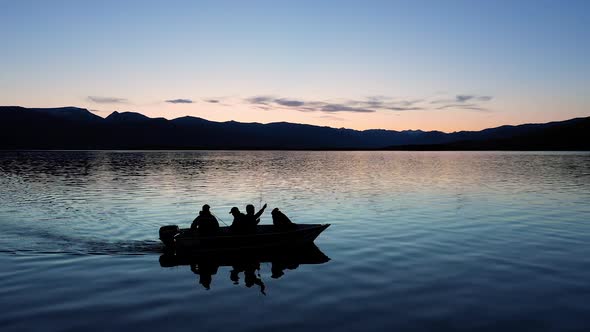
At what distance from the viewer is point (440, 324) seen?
1217 centimetres

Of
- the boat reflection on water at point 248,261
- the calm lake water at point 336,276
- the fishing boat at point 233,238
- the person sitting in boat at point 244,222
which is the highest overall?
the person sitting in boat at point 244,222

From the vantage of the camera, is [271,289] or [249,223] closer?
[271,289]

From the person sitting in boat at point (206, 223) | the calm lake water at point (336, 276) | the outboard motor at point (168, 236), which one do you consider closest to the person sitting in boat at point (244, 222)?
the person sitting in boat at point (206, 223)

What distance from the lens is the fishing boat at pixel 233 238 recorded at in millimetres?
21125

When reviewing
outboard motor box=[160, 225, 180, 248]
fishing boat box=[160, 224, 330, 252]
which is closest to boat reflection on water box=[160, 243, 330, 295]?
fishing boat box=[160, 224, 330, 252]

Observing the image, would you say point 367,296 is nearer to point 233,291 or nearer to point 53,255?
point 233,291

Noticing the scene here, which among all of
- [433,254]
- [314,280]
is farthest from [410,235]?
[314,280]

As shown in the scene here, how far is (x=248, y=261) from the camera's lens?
20.3 m

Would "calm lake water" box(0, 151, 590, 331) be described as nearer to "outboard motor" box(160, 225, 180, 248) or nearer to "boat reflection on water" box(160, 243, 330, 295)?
"boat reflection on water" box(160, 243, 330, 295)

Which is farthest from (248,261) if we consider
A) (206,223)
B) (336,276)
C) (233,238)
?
(336,276)

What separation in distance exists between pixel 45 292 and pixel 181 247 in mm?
6678

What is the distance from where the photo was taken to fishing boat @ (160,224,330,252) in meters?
21.1

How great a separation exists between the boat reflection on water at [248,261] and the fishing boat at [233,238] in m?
0.30

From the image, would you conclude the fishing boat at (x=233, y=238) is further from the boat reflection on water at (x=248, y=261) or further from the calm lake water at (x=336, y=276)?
the calm lake water at (x=336, y=276)
